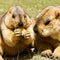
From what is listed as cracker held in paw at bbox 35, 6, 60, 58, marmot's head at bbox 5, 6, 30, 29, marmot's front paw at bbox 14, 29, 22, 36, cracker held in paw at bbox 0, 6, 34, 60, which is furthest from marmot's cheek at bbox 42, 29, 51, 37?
marmot's front paw at bbox 14, 29, 22, 36

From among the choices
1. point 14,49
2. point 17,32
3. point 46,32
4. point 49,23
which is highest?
point 17,32

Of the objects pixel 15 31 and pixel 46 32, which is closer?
pixel 15 31

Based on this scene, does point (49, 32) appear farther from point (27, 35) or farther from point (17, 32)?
point (17, 32)

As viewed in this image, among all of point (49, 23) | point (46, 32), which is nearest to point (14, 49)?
point (46, 32)

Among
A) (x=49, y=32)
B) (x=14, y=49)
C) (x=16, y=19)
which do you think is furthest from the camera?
(x=49, y=32)

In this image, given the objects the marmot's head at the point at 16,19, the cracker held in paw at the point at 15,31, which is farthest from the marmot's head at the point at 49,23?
the marmot's head at the point at 16,19

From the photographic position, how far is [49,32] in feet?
20.8

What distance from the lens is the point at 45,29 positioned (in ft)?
20.8

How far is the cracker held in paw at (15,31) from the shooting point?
5.66 metres

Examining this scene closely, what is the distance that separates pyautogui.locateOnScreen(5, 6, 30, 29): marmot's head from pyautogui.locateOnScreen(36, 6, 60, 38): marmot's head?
60 cm

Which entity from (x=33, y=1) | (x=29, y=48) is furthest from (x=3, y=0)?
(x=29, y=48)

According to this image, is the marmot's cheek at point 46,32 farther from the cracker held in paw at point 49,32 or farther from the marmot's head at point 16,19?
the marmot's head at point 16,19

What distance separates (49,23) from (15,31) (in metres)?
0.96

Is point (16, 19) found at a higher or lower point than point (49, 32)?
higher
